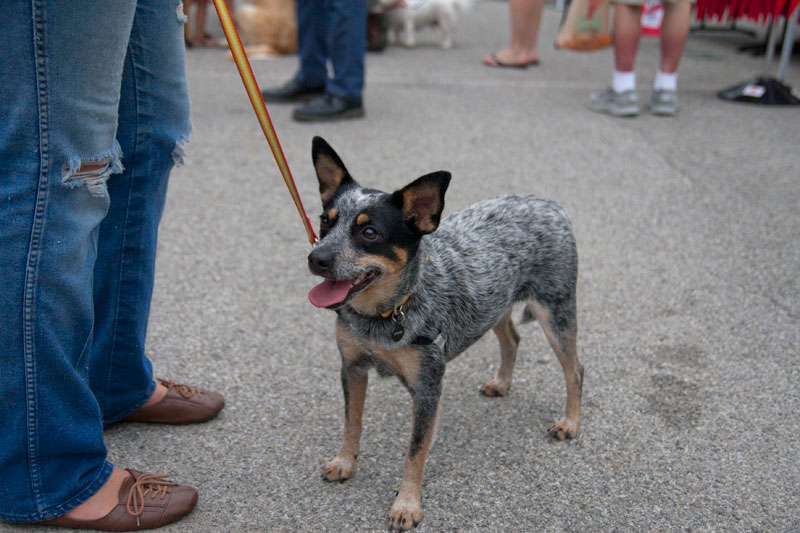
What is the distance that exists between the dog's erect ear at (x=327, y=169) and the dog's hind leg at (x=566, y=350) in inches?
35.9

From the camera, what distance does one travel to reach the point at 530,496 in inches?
97.1

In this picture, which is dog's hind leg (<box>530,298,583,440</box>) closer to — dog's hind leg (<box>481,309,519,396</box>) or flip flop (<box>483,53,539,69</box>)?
dog's hind leg (<box>481,309,519,396</box>)

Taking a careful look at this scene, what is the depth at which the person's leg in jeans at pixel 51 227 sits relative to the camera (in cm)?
180

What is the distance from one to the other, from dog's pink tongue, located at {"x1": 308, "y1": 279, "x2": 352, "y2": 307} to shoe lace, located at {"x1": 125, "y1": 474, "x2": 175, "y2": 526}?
2.61 ft

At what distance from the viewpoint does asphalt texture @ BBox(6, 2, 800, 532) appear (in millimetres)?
2467

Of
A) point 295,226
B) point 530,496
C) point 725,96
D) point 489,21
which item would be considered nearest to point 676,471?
point 530,496

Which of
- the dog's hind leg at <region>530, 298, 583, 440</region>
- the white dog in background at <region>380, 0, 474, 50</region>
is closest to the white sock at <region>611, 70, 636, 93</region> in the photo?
the white dog in background at <region>380, 0, 474, 50</region>

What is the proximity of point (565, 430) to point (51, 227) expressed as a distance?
194cm

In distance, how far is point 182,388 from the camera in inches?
110

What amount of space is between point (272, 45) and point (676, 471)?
7.78 metres

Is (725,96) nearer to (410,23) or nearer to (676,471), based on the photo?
(410,23)

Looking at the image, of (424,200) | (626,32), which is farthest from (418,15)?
(424,200)

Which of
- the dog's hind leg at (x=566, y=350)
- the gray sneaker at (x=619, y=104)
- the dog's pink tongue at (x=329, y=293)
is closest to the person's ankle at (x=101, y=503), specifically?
the dog's pink tongue at (x=329, y=293)

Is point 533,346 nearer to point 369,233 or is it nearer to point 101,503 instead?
point 369,233
